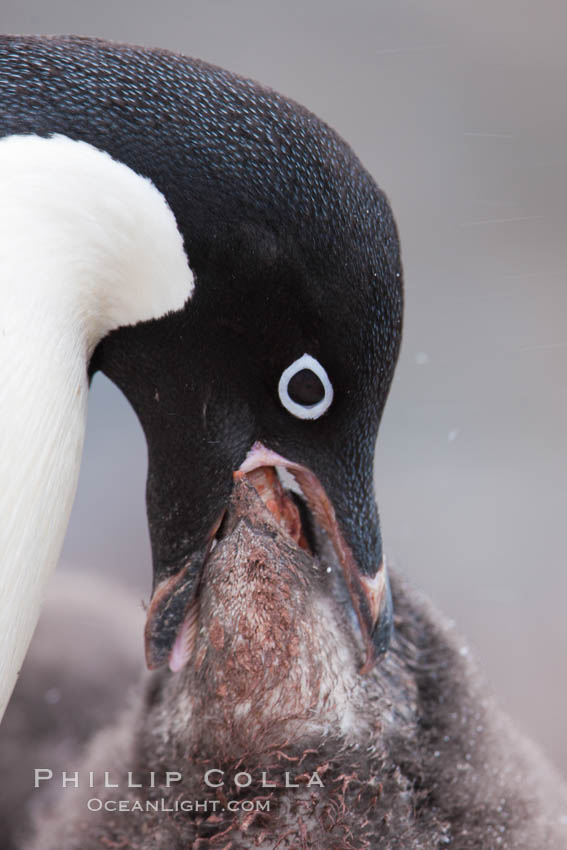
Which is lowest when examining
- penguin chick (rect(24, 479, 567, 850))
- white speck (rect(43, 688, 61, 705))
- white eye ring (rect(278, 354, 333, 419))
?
white speck (rect(43, 688, 61, 705))

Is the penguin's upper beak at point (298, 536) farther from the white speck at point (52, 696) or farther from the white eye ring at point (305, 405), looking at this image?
the white speck at point (52, 696)

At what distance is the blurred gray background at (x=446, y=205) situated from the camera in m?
1.12

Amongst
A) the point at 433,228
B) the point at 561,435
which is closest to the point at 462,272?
the point at 433,228

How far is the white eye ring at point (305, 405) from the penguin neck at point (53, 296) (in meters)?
0.06

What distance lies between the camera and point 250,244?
1.48 feet

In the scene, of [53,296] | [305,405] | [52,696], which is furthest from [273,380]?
[52,696]

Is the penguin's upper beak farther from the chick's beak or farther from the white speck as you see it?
the white speck

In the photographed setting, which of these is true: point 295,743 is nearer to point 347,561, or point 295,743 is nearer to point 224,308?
point 347,561

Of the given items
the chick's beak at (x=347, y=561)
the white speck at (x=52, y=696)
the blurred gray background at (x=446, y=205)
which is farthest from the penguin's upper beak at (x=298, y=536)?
the blurred gray background at (x=446, y=205)

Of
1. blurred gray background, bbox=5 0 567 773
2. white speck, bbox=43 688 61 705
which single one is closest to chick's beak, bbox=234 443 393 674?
white speck, bbox=43 688 61 705

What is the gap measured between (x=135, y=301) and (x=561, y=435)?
81 cm

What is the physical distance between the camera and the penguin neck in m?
0.42

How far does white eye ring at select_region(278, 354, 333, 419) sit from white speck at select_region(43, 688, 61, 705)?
1.40 feet

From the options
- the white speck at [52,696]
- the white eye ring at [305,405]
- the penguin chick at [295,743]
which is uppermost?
the white eye ring at [305,405]
